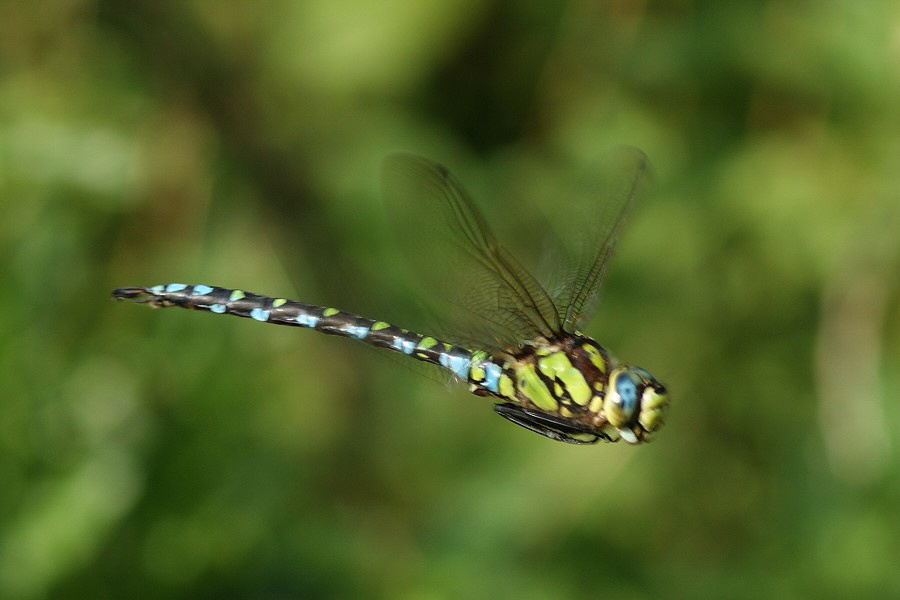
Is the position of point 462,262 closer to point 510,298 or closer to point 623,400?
point 510,298

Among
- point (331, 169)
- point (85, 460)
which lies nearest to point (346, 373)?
point (331, 169)

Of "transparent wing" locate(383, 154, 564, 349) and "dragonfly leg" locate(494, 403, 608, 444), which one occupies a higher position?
"transparent wing" locate(383, 154, 564, 349)

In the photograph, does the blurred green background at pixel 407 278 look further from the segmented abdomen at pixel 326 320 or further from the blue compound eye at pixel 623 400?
the blue compound eye at pixel 623 400

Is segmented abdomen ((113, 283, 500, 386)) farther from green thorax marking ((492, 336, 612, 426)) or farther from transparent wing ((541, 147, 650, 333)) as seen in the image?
transparent wing ((541, 147, 650, 333))

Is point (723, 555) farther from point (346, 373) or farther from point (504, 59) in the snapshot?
point (504, 59)

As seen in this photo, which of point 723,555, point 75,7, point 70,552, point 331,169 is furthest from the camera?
point 331,169

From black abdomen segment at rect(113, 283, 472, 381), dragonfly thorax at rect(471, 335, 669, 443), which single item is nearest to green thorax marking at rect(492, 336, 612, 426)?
dragonfly thorax at rect(471, 335, 669, 443)

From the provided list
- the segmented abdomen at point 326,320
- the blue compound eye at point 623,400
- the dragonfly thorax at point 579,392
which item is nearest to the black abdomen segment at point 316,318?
the segmented abdomen at point 326,320
